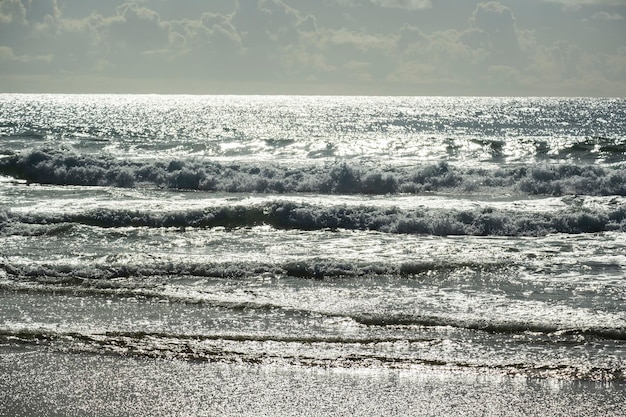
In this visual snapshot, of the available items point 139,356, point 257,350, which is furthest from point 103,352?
point 257,350

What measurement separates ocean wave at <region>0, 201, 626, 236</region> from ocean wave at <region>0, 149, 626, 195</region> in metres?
7.63

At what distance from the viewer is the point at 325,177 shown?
28.0m

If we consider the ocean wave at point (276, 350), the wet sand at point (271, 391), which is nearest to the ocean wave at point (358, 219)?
the ocean wave at point (276, 350)

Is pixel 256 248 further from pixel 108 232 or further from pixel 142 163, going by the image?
pixel 142 163

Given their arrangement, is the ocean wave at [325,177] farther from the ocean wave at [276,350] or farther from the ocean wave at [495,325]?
the ocean wave at [276,350]

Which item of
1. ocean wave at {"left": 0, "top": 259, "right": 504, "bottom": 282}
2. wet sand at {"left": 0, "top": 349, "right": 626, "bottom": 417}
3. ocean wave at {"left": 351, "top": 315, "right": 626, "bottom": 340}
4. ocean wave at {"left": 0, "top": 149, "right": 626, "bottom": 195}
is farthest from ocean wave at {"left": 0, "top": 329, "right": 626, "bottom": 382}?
ocean wave at {"left": 0, "top": 149, "right": 626, "bottom": 195}

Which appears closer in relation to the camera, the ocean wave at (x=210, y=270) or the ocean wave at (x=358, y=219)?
the ocean wave at (x=210, y=270)

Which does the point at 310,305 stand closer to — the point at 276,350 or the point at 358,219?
the point at 276,350

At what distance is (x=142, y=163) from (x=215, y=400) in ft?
81.8

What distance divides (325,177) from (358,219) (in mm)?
9394

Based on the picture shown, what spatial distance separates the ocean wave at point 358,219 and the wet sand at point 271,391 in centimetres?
983

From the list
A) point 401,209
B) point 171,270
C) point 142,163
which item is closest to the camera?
point 171,270

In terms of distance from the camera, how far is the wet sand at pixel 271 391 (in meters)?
7.19

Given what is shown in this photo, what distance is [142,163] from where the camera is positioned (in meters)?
31.2
